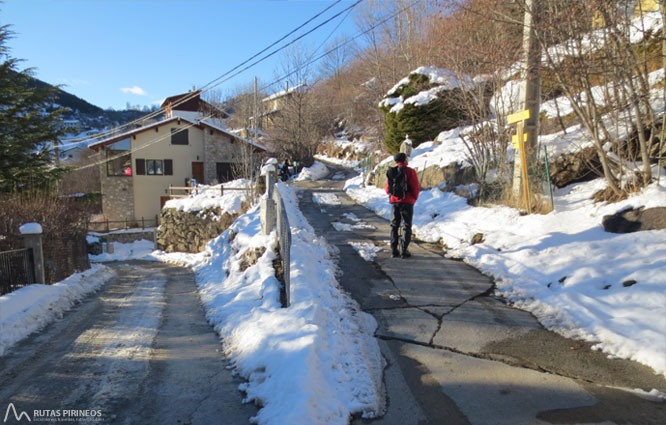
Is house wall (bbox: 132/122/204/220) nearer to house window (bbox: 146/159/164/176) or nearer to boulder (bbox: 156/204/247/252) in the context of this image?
house window (bbox: 146/159/164/176)

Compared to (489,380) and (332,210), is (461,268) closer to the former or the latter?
(489,380)

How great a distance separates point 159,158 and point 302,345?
3103 cm

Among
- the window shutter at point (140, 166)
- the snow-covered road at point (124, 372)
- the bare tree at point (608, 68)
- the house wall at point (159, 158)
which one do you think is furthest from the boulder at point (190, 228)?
the bare tree at point (608, 68)

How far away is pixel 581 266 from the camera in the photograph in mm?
5062

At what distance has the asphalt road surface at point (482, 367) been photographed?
108 inches

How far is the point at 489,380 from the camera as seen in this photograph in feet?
10.5

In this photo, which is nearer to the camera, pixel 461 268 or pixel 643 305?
pixel 643 305

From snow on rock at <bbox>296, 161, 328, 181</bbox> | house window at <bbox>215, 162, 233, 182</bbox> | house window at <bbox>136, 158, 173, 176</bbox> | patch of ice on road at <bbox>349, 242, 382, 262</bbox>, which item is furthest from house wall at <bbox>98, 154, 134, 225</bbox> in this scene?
patch of ice on road at <bbox>349, 242, 382, 262</bbox>

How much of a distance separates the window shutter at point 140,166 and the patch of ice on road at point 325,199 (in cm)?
1920

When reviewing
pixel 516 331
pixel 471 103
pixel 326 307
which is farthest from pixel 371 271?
pixel 471 103

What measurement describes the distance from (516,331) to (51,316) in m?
7.47

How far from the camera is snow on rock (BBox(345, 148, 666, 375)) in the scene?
12.3 ft

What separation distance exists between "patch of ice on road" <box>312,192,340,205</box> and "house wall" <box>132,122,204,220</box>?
17.6 m

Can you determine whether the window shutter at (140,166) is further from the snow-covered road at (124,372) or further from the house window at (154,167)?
the snow-covered road at (124,372)
